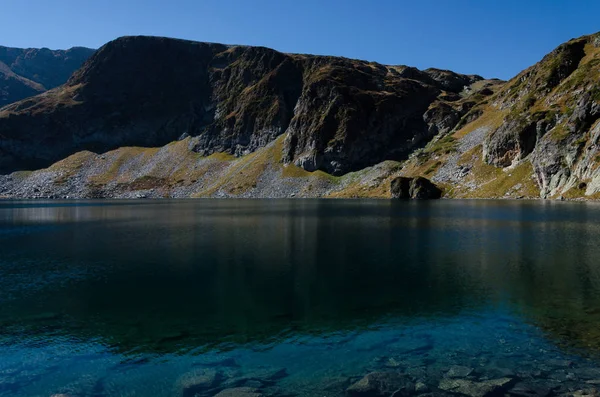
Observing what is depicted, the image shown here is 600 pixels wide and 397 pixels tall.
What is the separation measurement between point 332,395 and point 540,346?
11.8 meters

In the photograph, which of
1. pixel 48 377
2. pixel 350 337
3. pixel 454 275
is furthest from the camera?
pixel 454 275

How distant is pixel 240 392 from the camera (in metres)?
17.9

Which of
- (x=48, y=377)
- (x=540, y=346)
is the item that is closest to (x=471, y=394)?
(x=540, y=346)

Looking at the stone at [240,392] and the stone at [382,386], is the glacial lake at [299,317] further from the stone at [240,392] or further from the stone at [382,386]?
the stone at [382,386]

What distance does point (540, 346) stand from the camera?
22.0 m

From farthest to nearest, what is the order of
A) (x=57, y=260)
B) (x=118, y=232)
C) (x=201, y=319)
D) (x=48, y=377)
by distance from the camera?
(x=118, y=232) → (x=57, y=260) → (x=201, y=319) → (x=48, y=377)

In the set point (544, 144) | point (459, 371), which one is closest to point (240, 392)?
point (459, 371)

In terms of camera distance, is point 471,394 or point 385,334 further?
point 385,334

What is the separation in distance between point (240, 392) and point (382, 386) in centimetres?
589

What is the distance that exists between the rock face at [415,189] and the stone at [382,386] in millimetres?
149766

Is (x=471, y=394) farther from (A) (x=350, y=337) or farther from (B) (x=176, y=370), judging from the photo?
(B) (x=176, y=370)

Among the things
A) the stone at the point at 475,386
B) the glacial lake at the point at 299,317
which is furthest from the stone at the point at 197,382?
the stone at the point at 475,386

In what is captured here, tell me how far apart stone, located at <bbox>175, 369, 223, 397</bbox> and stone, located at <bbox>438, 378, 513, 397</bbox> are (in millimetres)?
9610

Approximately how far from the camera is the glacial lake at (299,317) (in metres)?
19.3
